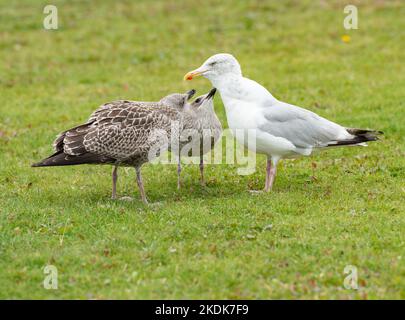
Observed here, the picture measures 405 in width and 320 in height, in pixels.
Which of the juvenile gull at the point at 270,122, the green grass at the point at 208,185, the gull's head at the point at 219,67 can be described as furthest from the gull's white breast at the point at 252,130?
the green grass at the point at 208,185

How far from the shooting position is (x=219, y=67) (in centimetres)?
1011

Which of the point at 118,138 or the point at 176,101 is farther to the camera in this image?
the point at 176,101

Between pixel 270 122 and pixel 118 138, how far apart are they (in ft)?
6.66

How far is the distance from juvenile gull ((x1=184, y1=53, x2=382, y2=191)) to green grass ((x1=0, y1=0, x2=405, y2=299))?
1.99ft

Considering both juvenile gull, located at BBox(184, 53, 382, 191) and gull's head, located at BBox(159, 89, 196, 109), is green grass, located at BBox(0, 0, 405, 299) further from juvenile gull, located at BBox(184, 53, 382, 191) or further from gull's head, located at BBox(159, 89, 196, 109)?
gull's head, located at BBox(159, 89, 196, 109)

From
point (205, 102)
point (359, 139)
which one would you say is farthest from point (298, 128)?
point (205, 102)

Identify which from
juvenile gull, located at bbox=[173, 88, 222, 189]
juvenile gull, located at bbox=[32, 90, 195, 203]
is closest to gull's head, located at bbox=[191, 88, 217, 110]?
juvenile gull, located at bbox=[173, 88, 222, 189]

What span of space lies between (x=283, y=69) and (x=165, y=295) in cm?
1068

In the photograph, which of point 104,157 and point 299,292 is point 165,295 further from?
point 104,157

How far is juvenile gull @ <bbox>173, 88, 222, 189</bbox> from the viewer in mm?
10477

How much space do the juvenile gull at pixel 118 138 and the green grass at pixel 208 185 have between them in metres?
0.61

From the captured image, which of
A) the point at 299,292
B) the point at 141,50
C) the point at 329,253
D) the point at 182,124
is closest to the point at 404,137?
the point at 182,124

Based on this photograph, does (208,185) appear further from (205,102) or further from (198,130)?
(205,102)

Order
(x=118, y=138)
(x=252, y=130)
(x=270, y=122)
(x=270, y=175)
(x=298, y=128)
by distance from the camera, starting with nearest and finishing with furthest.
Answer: (x=118, y=138)
(x=252, y=130)
(x=270, y=122)
(x=298, y=128)
(x=270, y=175)
